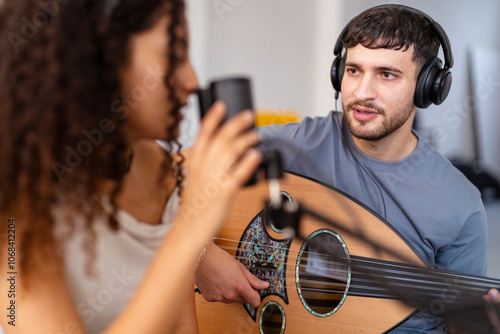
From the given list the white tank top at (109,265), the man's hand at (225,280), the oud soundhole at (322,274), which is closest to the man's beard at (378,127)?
the oud soundhole at (322,274)

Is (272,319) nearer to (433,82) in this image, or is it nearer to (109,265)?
(109,265)

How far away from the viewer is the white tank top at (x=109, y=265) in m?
0.67

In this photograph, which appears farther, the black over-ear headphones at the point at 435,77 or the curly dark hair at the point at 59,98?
the black over-ear headphones at the point at 435,77

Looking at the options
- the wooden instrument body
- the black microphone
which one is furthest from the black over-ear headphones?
the black microphone

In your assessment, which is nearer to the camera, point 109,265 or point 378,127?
point 109,265

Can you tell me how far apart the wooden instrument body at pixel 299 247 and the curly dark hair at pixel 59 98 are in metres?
0.49

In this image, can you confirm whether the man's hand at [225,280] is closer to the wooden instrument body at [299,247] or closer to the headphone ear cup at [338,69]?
the wooden instrument body at [299,247]

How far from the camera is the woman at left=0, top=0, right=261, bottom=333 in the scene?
0.57 m

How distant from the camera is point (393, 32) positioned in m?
1.20

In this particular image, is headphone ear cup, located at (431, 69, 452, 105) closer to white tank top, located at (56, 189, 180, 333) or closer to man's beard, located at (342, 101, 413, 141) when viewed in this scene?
man's beard, located at (342, 101, 413, 141)

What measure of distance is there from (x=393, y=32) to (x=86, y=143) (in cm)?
87

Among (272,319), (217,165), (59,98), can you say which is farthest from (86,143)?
(272,319)

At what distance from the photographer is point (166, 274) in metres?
0.57

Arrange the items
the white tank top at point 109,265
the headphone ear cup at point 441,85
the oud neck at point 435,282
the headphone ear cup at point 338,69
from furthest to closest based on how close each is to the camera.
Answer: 1. the headphone ear cup at point 338,69
2. the headphone ear cup at point 441,85
3. the oud neck at point 435,282
4. the white tank top at point 109,265
